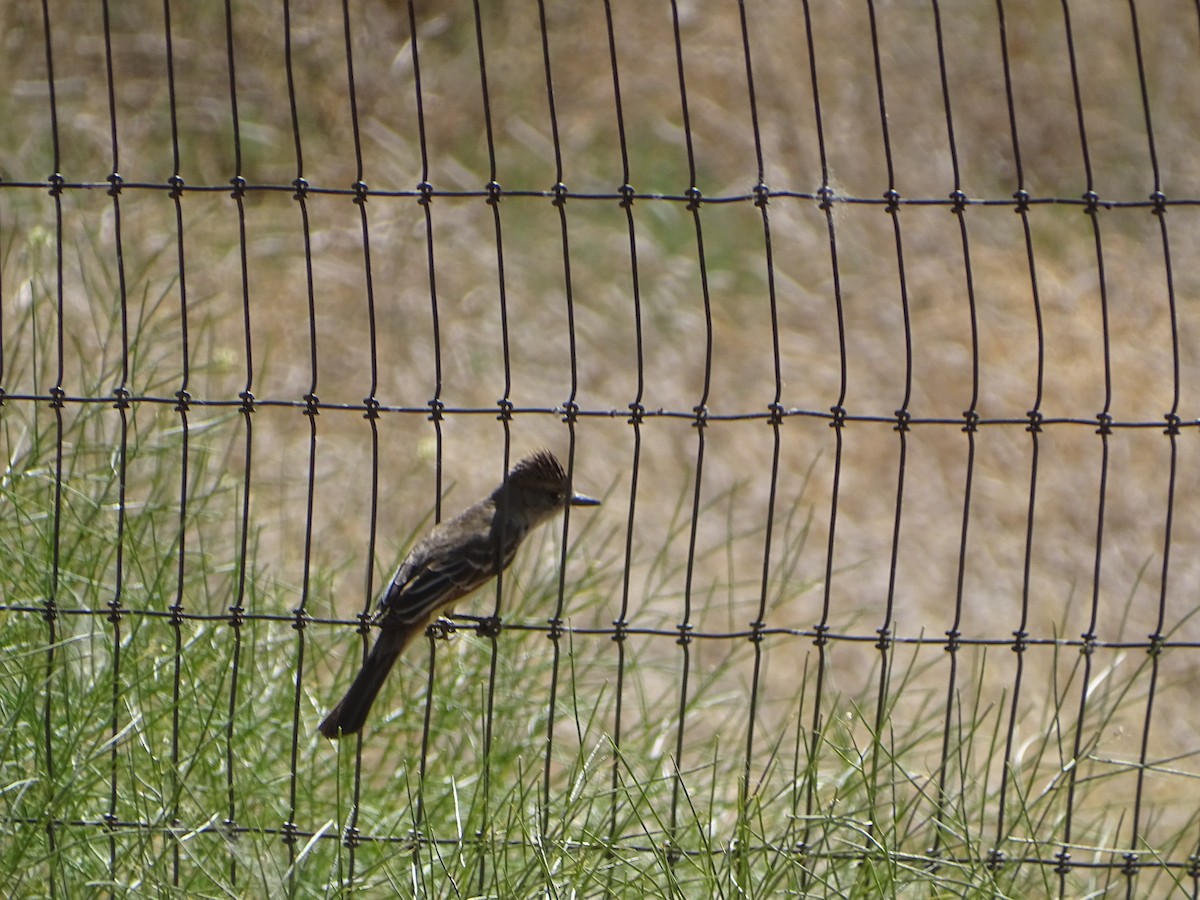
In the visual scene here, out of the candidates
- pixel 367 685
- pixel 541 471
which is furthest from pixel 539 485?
pixel 367 685

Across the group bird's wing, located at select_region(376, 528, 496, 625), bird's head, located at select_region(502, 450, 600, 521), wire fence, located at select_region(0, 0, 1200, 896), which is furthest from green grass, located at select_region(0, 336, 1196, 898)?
bird's head, located at select_region(502, 450, 600, 521)

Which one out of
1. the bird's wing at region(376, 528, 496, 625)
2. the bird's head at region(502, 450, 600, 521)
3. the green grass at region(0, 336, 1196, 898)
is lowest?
the green grass at region(0, 336, 1196, 898)

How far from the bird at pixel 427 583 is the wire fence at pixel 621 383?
10.4 inches

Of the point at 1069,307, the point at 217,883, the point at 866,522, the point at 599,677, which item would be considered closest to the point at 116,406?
the point at 217,883

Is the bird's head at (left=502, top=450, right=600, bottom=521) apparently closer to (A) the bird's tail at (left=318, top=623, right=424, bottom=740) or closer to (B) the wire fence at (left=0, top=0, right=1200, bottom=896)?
(B) the wire fence at (left=0, top=0, right=1200, bottom=896)

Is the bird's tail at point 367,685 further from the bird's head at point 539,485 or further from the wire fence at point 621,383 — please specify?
the bird's head at point 539,485

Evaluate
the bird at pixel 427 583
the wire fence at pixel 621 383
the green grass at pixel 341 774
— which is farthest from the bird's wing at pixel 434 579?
the wire fence at pixel 621 383

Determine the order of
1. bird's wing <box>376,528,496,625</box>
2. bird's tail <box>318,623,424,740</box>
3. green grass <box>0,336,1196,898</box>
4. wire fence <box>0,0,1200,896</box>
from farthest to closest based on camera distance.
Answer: wire fence <box>0,0,1200,896</box> < bird's wing <box>376,528,496,625</box> < bird's tail <box>318,623,424,740</box> < green grass <box>0,336,1196,898</box>

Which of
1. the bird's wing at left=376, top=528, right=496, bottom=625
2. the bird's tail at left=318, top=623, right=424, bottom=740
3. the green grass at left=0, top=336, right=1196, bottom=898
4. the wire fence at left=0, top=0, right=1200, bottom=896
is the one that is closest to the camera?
the green grass at left=0, top=336, right=1196, bottom=898

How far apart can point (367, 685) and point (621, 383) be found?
5.85 meters

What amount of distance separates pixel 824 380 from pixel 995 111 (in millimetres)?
3204

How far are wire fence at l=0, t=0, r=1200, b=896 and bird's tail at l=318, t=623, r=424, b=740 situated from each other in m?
0.19

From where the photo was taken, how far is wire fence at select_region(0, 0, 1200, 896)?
16.4 feet

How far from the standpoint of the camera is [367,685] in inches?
169
